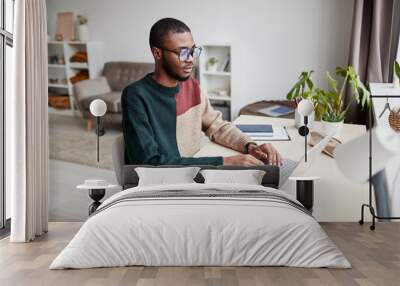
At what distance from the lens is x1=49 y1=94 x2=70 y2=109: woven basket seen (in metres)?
6.36

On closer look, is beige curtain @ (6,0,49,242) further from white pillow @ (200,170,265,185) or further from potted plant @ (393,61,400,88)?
potted plant @ (393,61,400,88)

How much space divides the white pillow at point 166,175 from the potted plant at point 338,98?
1355 millimetres

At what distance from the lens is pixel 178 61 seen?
6180 millimetres

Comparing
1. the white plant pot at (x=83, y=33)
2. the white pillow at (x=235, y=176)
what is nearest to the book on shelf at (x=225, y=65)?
the white pillow at (x=235, y=176)

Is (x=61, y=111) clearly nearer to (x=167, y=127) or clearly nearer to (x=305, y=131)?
(x=167, y=127)

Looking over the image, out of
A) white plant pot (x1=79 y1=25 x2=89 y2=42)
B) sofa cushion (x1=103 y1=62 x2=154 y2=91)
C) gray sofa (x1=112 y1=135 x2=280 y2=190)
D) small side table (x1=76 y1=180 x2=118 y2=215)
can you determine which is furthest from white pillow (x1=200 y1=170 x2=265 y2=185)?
white plant pot (x1=79 y1=25 x2=89 y2=42)

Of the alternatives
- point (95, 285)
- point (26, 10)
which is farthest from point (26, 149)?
point (95, 285)

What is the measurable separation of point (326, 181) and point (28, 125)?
2869 mm

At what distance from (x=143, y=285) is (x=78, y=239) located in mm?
726

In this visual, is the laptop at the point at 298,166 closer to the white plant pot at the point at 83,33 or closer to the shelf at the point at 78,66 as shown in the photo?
the shelf at the point at 78,66

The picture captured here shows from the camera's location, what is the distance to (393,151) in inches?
248

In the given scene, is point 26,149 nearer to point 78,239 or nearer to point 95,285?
point 78,239

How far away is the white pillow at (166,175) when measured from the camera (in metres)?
5.87

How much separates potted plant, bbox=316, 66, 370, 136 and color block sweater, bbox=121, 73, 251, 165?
796mm
